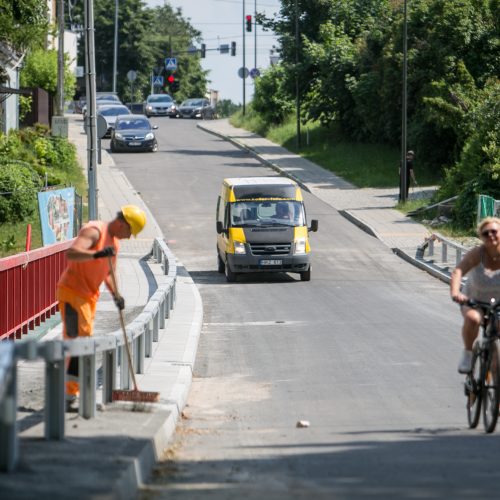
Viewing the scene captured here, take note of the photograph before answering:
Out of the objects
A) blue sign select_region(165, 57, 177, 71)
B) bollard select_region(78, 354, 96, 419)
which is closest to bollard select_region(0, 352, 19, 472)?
bollard select_region(78, 354, 96, 419)

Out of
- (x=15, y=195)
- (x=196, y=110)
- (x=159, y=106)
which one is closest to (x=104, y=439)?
(x=15, y=195)

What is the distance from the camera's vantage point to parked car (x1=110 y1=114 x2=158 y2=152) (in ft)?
201

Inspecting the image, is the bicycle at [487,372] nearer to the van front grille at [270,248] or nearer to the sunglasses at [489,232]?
the sunglasses at [489,232]

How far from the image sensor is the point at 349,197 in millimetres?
47750

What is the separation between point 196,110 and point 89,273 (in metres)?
83.9

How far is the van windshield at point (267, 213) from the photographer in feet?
99.5

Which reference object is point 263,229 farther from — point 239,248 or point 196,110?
point 196,110

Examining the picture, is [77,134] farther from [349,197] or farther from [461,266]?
[461,266]

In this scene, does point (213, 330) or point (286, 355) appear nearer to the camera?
point (286, 355)

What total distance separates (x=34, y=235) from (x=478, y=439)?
1018 inches

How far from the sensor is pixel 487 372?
10836 mm

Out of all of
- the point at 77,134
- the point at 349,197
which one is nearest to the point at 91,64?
the point at 349,197

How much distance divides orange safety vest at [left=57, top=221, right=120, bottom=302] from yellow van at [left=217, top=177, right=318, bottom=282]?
18599 millimetres

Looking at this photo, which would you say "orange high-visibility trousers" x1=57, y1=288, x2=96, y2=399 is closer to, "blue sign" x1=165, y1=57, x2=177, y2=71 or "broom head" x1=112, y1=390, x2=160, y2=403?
"broom head" x1=112, y1=390, x2=160, y2=403
